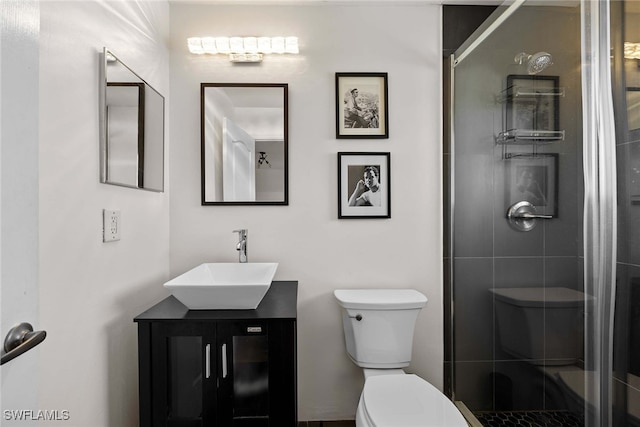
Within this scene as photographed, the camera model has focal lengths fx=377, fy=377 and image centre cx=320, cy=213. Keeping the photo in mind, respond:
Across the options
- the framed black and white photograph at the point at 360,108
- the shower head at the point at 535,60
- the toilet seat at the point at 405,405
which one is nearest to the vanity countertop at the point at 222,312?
the toilet seat at the point at 405,405

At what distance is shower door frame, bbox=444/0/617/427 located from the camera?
1.03 m

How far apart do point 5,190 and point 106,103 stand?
0.83 metres

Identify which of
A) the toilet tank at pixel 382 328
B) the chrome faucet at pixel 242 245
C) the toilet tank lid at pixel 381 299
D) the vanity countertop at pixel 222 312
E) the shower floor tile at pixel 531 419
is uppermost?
the chrome faucet at pixel 242 245

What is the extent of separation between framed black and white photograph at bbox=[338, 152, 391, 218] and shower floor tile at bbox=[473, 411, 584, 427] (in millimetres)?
1053

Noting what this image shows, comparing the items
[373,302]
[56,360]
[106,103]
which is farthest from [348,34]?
[56,360]

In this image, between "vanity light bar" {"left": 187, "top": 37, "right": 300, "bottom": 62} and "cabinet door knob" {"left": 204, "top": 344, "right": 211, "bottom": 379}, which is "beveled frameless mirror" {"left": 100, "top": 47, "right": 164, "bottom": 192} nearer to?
"vanity light bar" {"left": 187, "top": 37, "right": 300, "bottom": 62}

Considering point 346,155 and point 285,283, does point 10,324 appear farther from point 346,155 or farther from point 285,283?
point 346,155

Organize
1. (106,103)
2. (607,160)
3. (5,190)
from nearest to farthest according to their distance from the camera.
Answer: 1. (5,190)
2. (607,160)
3. (106,103)

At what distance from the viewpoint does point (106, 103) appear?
1.38 m

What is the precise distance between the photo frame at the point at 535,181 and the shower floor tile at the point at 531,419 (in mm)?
630

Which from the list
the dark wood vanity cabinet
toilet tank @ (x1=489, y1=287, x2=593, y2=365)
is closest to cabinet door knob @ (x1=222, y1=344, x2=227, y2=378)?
the dark wood vanity cabinet

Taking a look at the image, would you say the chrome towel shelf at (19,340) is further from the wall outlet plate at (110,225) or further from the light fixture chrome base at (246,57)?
the light fixture chrome base at (246,57)

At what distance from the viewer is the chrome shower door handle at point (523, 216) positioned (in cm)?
134

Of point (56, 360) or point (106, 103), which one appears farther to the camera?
point (106, 103)
